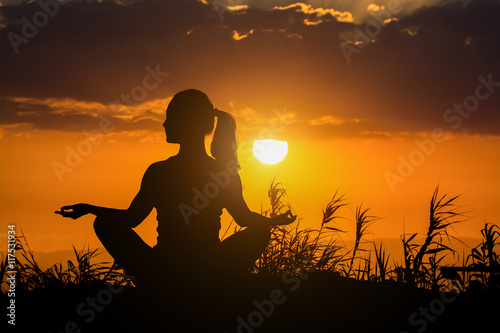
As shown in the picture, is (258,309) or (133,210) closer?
(133,210)

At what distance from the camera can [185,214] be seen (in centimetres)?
589

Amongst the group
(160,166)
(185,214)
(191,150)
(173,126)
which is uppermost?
(173,126)

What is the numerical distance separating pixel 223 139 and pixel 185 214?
0.98 metres

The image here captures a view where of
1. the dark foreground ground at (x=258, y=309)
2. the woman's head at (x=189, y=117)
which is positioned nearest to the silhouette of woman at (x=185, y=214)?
the woman's head at (x=189, y=117)

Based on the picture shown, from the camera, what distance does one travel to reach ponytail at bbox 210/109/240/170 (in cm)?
627

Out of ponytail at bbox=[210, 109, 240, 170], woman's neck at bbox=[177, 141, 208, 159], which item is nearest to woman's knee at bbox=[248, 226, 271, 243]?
ponytail at bbox=[210, 109, 240, 170]

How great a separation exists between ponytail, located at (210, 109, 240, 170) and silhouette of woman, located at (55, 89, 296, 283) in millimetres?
→ 136

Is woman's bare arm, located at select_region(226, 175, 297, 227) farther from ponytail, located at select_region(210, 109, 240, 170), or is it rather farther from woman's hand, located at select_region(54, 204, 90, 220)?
woman's hand, located at select_region(54, 204, 90, 220)

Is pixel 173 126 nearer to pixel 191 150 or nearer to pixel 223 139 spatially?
pixel 191 150

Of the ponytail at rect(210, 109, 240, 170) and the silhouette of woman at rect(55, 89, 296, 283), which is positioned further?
the ponytail at rect(210, 109, 240, 170)

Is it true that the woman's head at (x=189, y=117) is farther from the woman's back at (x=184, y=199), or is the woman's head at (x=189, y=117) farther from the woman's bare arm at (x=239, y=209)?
the woman's bare arm at (x=239, y=209)

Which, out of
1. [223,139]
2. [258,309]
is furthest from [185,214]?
[258,309]

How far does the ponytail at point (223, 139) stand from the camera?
20.6 ft

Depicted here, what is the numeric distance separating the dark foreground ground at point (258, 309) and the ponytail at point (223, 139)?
1.41 meters
